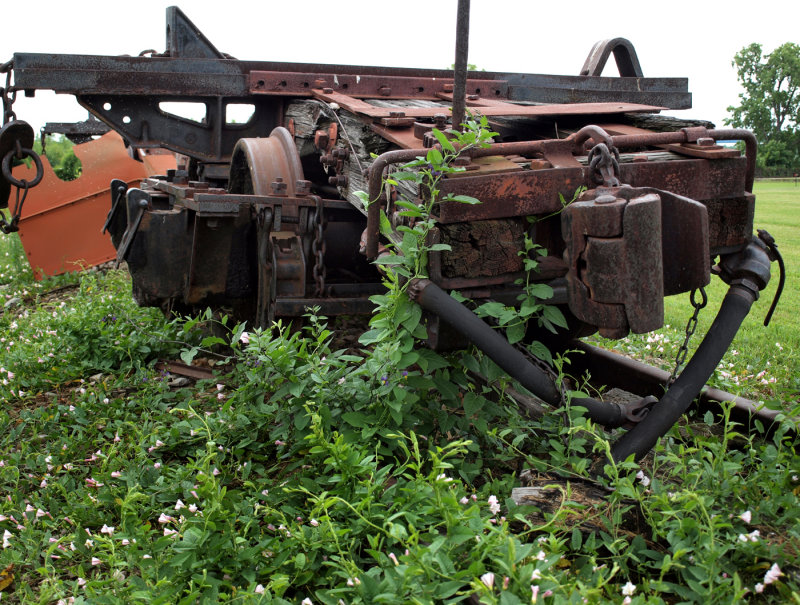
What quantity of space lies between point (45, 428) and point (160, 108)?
102 inches

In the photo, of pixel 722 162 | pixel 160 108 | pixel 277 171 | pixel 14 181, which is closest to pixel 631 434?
pixel 722 162

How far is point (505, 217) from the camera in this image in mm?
2854

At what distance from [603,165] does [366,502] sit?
143cm

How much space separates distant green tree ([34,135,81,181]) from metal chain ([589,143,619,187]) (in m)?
9.45

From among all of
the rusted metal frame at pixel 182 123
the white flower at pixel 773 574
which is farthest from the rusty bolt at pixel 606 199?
the rusted metal frame at pixel 182 123

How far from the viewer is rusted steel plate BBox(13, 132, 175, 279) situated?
25.8 feet

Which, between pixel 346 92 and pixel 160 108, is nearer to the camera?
pixel 346 92

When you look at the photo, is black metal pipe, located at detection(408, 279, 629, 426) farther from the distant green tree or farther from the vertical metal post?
the distant green tree

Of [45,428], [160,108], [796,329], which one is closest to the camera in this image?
[45,428]

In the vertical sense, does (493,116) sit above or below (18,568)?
above

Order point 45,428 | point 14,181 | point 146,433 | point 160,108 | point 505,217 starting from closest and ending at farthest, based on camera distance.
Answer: point 505,217, point 146,433, point 45,428, point 14,181, point 160,108

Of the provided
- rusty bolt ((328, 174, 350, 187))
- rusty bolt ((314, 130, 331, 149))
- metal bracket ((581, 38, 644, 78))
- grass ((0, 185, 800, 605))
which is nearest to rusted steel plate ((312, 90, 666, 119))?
rusty bolt ((328, 174, 350, 187))

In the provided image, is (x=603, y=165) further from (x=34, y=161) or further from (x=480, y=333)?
(x=34, y=161)

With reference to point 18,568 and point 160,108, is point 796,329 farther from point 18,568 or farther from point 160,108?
point 18,568
